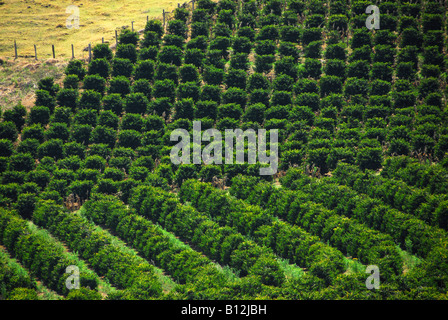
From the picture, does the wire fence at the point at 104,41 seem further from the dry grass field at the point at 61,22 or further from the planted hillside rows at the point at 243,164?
the planted hillside rows at the point at 243,164

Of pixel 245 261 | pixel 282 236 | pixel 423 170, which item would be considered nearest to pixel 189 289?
pixel 245 261

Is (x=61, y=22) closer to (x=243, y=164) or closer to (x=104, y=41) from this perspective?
(x=104, y=41)

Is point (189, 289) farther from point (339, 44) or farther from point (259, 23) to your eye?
point (259, 23)

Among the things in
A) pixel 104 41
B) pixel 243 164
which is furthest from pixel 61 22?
pixel 243 164

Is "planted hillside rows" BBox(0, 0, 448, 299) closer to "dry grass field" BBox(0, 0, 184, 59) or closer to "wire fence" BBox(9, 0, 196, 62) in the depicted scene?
"wire fence" BBox(9, 0, 196, 62)

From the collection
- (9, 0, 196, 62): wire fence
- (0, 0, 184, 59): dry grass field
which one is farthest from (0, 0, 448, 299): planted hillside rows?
(0, 0, 184, 59): dry grass field
